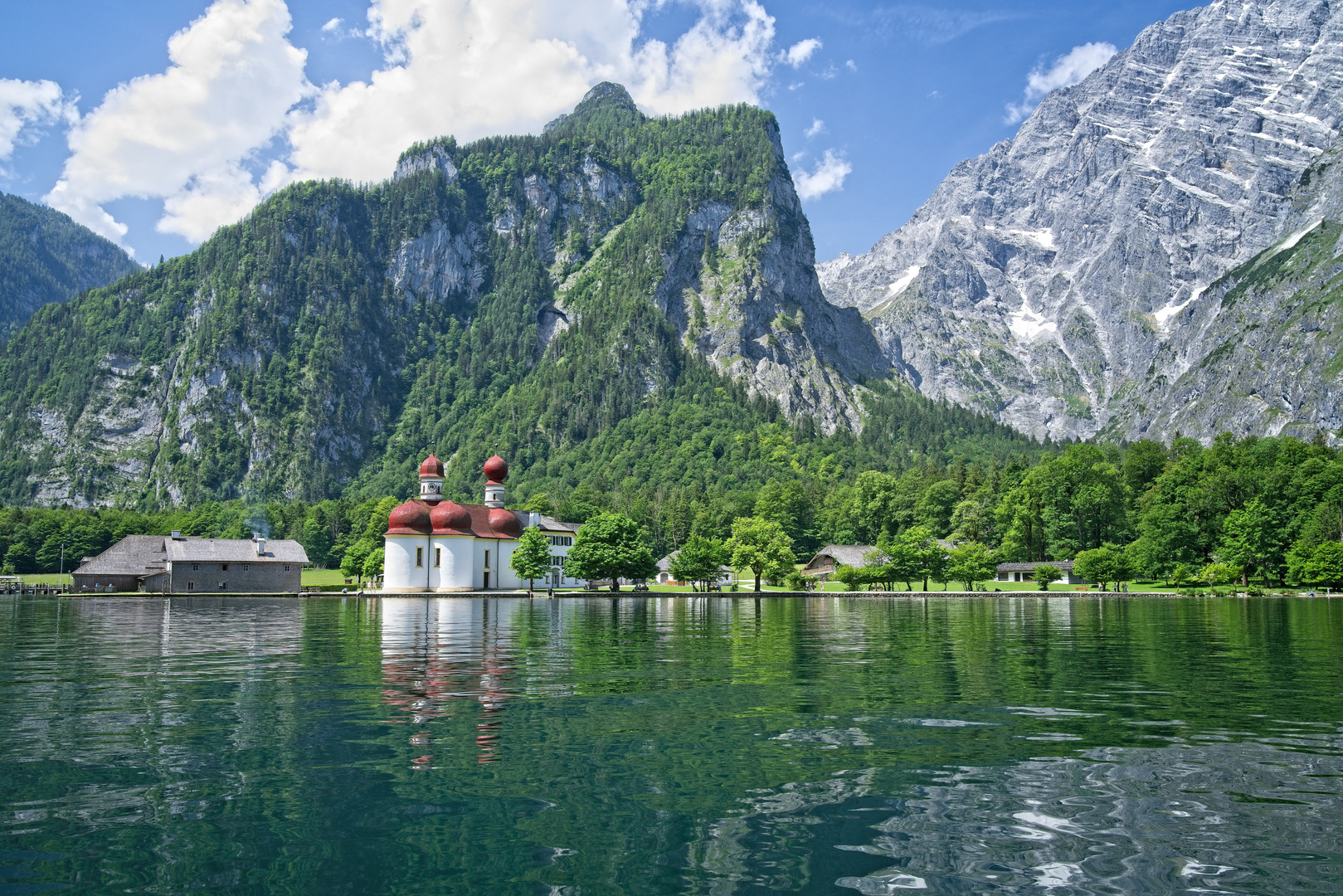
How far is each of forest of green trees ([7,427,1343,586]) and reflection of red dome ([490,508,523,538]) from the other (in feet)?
62.3

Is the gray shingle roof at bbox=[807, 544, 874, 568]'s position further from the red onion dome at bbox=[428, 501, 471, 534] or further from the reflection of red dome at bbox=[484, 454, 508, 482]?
the red onion dome at bbox=[428, 501, 471, 534]

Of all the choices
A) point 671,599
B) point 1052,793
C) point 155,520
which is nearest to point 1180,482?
point 671,599

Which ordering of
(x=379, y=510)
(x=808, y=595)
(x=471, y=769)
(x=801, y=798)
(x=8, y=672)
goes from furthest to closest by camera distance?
(x=379, y=510) → (x=808, y=595) → (x=8, y=672) → (x=471, y=769) → (x=801, y=798)

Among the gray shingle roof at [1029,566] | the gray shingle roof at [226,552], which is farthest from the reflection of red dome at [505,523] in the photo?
the gray shingle roof at [1029,566]

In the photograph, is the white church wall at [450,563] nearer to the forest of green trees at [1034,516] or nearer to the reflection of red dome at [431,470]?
the reflection of red dome at [431,470]

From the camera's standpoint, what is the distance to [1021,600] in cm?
9538

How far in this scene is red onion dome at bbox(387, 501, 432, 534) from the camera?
114 m

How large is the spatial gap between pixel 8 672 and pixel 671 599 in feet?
247

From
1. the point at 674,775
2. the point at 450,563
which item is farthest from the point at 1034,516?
the point at 674,775

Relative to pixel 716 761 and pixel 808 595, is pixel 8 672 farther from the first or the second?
pixel 808 595

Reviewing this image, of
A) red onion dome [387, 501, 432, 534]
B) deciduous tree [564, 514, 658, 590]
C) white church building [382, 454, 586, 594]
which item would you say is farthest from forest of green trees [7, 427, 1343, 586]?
red onion dome [387, 501, 432, 534]

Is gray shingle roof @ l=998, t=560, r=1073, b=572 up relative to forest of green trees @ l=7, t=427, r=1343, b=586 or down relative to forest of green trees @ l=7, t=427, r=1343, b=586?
down

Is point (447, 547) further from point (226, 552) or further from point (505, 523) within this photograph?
point (226, 552)

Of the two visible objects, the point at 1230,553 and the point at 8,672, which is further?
the point at 1230,553
